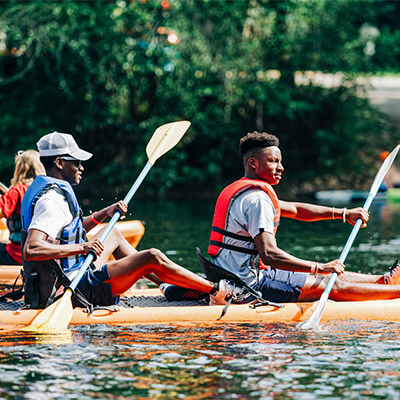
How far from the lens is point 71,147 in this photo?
453 cm

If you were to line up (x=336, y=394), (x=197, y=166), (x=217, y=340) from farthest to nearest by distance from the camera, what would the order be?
(x=197, y=166)
(x=217, y=340)
(x=336, y=394)

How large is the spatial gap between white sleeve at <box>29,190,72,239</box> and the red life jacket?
37.8 inches

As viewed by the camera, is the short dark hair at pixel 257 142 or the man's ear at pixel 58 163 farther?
the short dark hair at pixel 257 142

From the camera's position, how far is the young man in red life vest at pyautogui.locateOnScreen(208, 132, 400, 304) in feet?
14.8

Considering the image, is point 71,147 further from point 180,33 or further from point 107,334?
point 180,33

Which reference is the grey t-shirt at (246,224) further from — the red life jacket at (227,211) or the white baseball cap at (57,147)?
the white baseball cap at (57,147)

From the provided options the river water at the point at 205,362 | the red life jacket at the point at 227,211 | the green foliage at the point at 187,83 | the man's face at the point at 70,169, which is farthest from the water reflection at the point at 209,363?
the green foliage at the point at 187,83

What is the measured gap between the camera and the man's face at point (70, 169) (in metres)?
4.55

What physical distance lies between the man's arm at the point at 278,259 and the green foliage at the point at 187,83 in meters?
10.7

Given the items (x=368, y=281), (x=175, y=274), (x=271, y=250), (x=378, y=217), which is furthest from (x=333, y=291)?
(x=378, y=217)

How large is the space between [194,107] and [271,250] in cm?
1126

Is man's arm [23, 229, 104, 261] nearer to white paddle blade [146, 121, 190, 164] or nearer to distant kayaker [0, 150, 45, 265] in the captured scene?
white paddle blade [146, 121, 190, 164]

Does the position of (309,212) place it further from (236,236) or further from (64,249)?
(64,249)

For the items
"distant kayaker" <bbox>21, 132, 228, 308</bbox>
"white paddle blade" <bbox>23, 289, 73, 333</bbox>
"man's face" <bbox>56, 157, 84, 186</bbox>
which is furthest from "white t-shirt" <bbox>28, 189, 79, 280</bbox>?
"white paddle blade" <bbox>23, 289, 73, 333</bbox>
